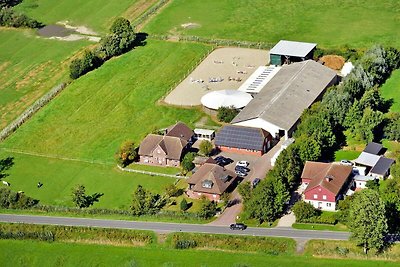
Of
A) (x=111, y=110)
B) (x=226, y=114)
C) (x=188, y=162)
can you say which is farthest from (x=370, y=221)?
(x=111, y=110)

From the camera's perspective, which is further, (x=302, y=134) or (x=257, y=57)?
(x=257, y=57)

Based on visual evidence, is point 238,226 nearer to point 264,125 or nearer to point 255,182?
point 255,182

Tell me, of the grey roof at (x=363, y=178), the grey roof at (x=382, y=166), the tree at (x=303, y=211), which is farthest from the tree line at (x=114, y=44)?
the tree at (x=303, y=211)

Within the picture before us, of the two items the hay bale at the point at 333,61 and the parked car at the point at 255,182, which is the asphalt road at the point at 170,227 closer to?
the parked car at the point at 255,182

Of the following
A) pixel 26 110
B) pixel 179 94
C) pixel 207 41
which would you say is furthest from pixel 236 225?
pixel 207 41

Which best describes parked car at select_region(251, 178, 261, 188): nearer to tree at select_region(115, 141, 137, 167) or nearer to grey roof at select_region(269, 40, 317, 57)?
tree at select_region(115, 141, 137, 167)

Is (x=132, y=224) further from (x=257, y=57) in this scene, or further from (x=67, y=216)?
(x=257, y=57)
